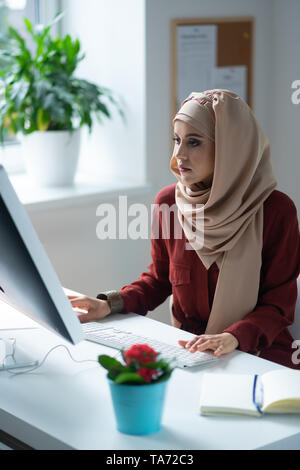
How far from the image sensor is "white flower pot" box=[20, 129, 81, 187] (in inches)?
118

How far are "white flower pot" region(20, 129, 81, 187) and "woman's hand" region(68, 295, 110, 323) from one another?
1190 millimetres

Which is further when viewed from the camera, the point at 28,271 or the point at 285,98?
the point at 285,98

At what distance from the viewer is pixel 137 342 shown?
5.66ft

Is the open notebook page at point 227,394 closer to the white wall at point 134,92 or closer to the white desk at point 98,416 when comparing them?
the white desk at point 98,416

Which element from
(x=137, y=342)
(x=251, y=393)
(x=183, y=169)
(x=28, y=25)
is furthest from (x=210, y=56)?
(x=251, y=393)


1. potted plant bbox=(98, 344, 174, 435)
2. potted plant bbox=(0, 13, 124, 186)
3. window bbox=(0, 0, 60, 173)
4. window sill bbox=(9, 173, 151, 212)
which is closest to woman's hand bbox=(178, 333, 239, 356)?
potted plant bbox=(98, 344, 174, 435)

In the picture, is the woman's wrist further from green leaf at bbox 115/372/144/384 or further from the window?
the window

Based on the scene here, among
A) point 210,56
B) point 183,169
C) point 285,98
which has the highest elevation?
point 210,56

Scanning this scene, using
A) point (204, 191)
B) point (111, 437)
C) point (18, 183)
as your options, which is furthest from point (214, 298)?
point (18, 183)

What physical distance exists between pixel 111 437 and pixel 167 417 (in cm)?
13

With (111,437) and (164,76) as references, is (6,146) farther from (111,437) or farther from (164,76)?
(111,437)

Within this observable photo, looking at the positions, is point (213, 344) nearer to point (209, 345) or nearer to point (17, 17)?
point (209, 345)

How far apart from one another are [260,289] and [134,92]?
54.5 inches

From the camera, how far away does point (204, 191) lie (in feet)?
6.63
